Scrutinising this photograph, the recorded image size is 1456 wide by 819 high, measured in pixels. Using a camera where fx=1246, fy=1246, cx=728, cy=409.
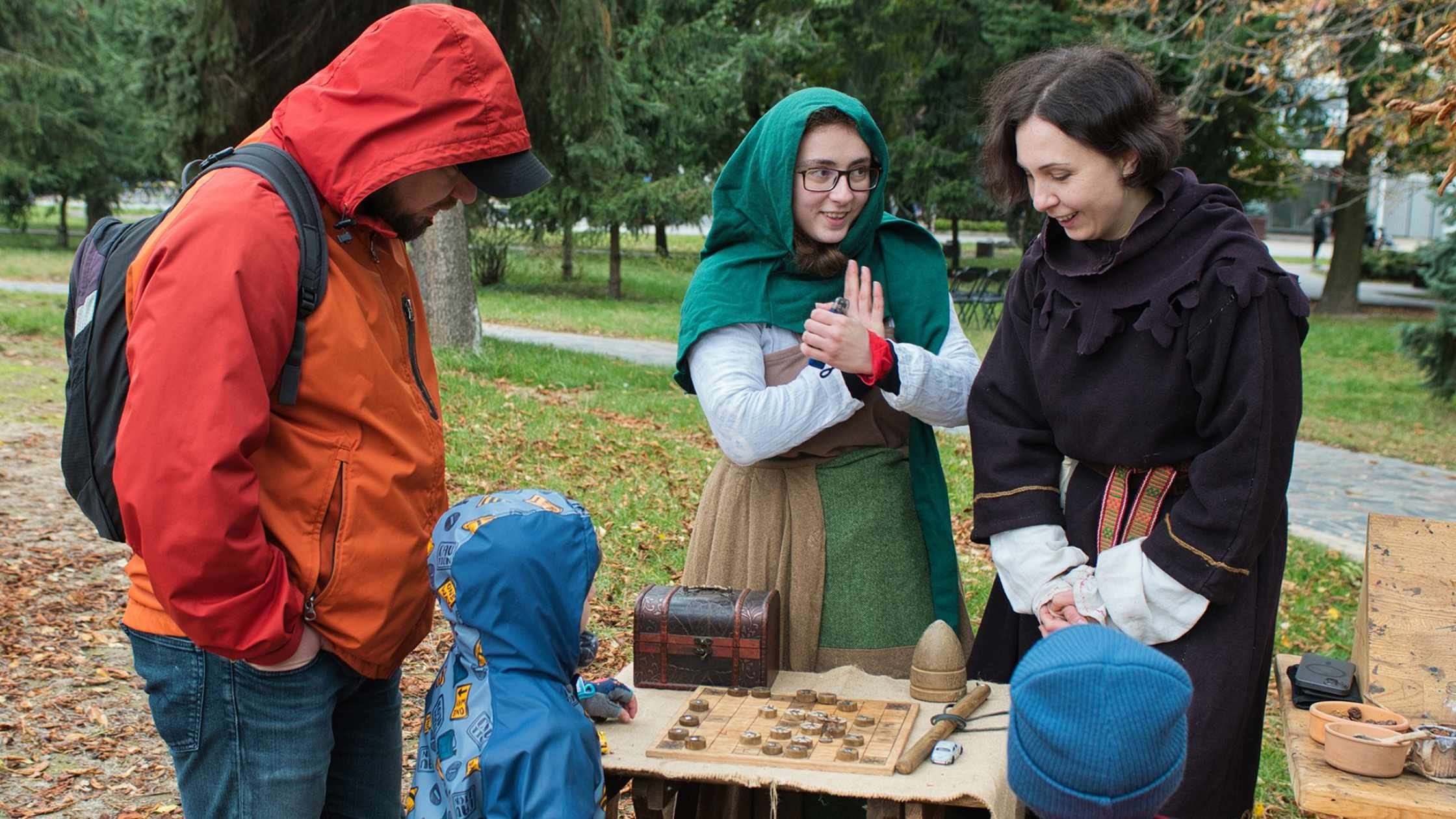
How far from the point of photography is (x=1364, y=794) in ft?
6.30

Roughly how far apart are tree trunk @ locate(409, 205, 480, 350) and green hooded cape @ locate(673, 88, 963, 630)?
860 centimetres

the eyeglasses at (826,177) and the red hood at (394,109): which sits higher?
the red hood at (394,109)

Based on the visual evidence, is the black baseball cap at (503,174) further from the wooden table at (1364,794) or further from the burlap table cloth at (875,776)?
the wooden table at (1364,794)

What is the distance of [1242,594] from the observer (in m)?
2.16

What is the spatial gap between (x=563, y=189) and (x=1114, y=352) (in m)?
15.8

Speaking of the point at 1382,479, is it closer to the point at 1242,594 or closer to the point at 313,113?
the point at 1242,594

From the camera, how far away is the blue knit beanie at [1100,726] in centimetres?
136

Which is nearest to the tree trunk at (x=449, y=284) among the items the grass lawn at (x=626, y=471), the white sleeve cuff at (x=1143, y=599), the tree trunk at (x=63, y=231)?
the grass lawn at (x=626, y=471)

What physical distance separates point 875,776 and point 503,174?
3.86ft

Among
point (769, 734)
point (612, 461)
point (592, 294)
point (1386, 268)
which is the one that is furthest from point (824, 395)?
point (1386, 268)

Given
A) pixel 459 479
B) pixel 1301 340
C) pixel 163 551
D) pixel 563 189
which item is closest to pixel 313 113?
pixel 163 551

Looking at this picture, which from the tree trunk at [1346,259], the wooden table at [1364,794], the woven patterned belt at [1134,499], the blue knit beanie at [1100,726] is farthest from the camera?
the tree trunk at [1346,259]

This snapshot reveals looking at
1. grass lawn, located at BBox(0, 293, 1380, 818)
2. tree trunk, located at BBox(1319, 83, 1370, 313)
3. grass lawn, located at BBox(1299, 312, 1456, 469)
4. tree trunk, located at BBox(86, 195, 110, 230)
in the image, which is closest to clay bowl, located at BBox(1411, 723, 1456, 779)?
grass lawn, located at BBox(0, 293, 1380, 818)

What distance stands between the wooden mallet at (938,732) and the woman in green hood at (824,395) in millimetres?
353
